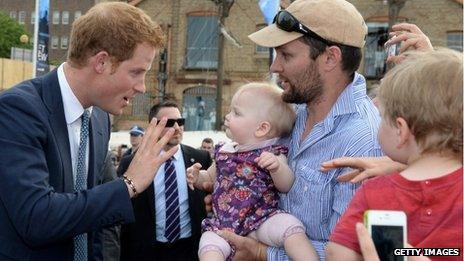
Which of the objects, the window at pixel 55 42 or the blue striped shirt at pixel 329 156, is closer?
the blue striped shirt at pixel 329 156

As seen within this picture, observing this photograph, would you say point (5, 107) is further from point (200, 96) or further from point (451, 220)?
point (200, 96)

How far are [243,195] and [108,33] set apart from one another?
3.37 feet

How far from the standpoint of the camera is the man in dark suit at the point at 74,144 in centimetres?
273

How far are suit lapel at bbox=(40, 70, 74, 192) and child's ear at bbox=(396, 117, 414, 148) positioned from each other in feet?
5.26

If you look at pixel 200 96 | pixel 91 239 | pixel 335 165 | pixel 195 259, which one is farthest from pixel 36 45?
pixel 200 96

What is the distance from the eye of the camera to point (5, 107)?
282 centimetres

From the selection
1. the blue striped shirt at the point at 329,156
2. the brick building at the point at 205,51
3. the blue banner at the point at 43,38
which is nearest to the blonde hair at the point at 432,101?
the blue striped shirt at the point at 329,156

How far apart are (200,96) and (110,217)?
109 feet

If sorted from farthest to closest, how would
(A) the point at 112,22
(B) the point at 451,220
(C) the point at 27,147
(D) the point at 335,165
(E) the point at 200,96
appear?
1. (E) the point at 200,96
2. (A) the point at 112,22
3. (C) the point at 27,147
4. (D) the point at 335,165
5. (B) the point at 451,220

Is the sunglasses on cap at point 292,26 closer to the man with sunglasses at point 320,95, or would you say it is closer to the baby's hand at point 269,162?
the man with sunglasses at point 320,95

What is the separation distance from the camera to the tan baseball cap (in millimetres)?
2980

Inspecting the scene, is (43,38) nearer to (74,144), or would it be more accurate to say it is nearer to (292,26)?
(74,144)

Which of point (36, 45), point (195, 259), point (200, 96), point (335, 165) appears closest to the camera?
point (335, 165)

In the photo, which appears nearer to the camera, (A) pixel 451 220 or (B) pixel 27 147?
(A) pixel 451 220
